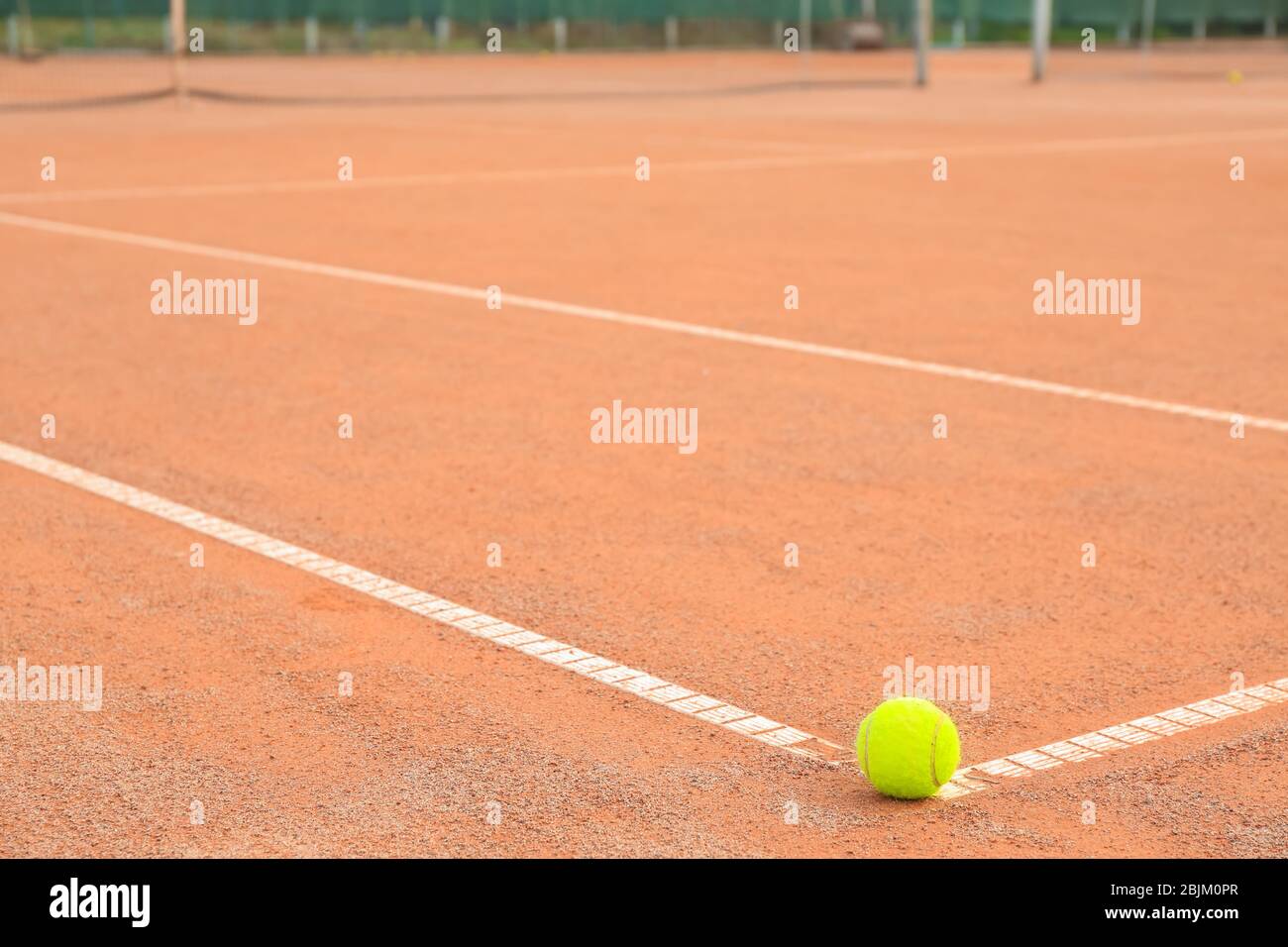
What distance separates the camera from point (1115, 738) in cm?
510

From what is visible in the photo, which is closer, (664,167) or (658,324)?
(658,324)

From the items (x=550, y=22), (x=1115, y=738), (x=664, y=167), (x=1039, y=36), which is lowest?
(x=1115, y=738)

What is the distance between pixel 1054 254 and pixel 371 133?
525 inches

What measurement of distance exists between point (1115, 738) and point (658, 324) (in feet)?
21.0

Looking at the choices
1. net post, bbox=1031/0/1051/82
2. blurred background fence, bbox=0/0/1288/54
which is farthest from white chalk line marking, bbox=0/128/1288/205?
blurred background fence, bbox=0/0/1288/54

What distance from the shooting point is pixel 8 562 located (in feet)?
21.6

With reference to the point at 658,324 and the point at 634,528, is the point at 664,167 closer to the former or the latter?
the point at 658,324

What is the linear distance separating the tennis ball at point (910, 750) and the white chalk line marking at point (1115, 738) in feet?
0.29

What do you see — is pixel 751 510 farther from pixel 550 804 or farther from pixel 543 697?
pixel 550 804

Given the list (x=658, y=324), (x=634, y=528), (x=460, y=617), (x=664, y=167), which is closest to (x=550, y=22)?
(x=664, y=167)

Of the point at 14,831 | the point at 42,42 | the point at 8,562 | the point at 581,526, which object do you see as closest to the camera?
the point at 14,831

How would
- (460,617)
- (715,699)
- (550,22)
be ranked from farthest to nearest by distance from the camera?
(550,22) → (460,617) → (715,699)

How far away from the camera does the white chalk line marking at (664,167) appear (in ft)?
59.1

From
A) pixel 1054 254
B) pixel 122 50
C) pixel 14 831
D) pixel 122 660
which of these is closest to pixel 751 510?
pixel 122 660
